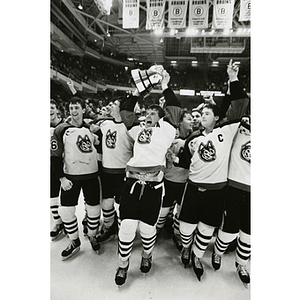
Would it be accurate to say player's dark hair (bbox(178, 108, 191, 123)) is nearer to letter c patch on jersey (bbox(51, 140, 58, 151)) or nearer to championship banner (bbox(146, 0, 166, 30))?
championship banner (bbox(146, 0, 166, 30))

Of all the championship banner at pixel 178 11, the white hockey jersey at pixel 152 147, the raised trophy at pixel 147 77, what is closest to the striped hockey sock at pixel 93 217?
the white hockey jersey at pixel 152 147

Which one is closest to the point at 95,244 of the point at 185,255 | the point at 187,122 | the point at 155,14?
the point at 185,255

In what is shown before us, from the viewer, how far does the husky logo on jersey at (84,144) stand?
1.85m

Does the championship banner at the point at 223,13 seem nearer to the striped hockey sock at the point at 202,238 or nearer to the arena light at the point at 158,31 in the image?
the arena light at the point at 158,31

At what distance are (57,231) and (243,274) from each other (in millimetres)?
1711

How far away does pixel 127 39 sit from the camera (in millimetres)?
1656

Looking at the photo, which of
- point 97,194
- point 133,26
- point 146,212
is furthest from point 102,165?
point 133,26

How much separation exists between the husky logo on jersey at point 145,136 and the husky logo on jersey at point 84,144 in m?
0.54

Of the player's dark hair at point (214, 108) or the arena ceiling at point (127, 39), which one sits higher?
the arena ceiling at point (127, 39)

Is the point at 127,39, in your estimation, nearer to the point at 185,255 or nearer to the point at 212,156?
the point at 212,156
